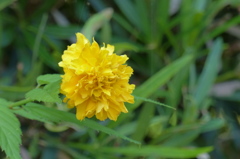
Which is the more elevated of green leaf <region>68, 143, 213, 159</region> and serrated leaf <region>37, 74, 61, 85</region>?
green leaf <region>68, 143, 213, 159</region>

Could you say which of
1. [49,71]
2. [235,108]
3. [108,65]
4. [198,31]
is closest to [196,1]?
[198,31]

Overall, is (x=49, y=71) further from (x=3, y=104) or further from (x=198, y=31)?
(x=3, y=104)

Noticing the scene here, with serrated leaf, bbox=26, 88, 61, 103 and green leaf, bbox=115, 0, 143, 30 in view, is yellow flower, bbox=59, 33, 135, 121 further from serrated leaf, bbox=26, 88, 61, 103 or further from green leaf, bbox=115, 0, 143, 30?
green leaf, bbox=115, 0, 143, 30

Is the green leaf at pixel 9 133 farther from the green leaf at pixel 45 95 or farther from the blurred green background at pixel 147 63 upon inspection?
the blurred green background at pixel 147 63

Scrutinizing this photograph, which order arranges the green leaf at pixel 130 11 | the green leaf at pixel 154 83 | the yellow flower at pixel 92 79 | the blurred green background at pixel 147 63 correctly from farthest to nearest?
the green leaf at pixel 130 11 → the blurred green background at pixel 147 63 → the green leaf at pixel 154 83 → the yellow flower at pixel 92 79

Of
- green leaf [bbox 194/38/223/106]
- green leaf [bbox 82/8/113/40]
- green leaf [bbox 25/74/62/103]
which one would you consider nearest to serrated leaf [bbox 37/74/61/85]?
green leaf [bbox 25/74/62/103]

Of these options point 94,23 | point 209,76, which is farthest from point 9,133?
point 209,76

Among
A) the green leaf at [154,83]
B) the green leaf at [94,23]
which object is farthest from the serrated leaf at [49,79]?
the green leaf at [94,23]

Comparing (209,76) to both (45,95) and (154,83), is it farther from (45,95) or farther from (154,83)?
(45,95)
